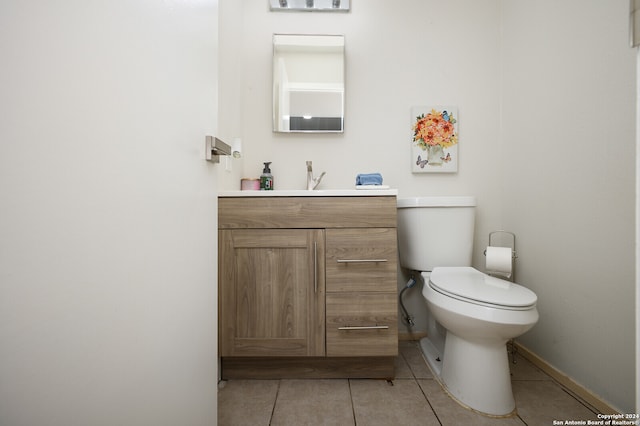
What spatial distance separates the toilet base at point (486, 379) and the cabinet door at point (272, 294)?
1.93ft

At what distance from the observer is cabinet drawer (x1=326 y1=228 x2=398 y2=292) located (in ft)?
4.14

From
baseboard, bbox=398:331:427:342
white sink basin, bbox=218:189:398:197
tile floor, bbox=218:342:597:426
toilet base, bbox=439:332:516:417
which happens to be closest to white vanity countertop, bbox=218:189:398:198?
white sink basin, bbox=218:189:398:197

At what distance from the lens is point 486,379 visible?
43.8 inches

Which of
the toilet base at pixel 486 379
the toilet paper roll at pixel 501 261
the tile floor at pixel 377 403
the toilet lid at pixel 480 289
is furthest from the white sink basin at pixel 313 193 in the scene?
the tile floor at pixel 377 403

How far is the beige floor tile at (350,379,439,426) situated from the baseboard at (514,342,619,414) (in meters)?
0.64

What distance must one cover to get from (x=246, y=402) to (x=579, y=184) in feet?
5.54

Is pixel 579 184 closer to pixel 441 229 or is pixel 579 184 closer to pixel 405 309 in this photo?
pixel 441 229

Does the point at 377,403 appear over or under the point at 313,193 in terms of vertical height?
under

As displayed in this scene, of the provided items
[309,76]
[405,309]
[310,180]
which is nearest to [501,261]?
[405,309]

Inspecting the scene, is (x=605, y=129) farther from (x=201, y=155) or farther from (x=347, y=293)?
(x=201, y=155)

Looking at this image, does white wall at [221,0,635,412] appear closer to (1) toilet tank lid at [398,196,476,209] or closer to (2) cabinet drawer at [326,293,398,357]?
(1) toilet tank lid at [398,196,476,209]

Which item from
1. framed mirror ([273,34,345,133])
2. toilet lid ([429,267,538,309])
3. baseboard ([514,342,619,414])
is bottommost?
baseboard ([514,342,619,414])

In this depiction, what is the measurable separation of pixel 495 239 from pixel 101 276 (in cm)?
196

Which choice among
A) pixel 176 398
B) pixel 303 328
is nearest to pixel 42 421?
pixel 176 398
